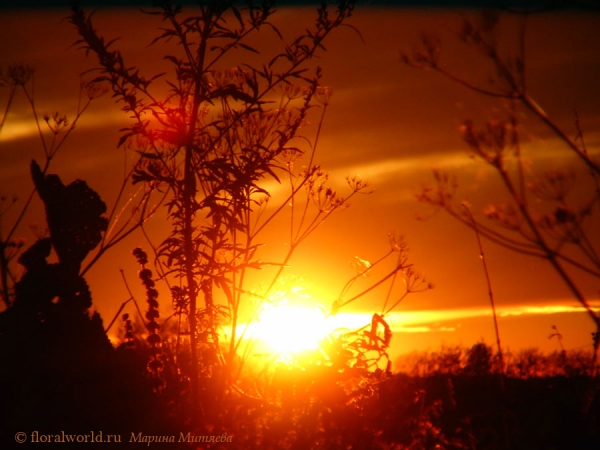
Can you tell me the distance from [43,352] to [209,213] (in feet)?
8.04

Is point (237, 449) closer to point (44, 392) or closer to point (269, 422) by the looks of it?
point (269, 422)

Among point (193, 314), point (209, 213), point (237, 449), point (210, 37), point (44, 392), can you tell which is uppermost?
point (210, 37)

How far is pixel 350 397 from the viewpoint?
6.92 m

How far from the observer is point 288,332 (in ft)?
27.5

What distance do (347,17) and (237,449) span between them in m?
5.00

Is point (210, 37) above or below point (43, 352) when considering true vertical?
above

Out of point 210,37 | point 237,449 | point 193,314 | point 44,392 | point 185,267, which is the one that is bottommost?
point 237,449

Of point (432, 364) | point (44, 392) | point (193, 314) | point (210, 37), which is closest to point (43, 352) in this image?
point (44, 392)

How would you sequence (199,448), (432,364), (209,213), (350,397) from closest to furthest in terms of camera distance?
1. (199,448)
2. (350,397)
3. (209,213)
4. (432,364)

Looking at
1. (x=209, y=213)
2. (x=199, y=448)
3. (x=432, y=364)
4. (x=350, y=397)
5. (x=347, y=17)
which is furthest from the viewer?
(x=432, y=364)

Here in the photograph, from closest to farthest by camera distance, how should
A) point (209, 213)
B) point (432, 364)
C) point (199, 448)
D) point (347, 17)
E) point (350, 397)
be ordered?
point (199, 448)
point (350, 397)
point (209, 213)
point (347, 17)
point (432, 364)

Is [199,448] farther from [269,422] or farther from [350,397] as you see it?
[350,397]

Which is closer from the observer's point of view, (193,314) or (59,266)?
(193,314)

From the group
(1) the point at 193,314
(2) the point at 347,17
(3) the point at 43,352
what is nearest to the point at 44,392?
(3) the point at 43,352
